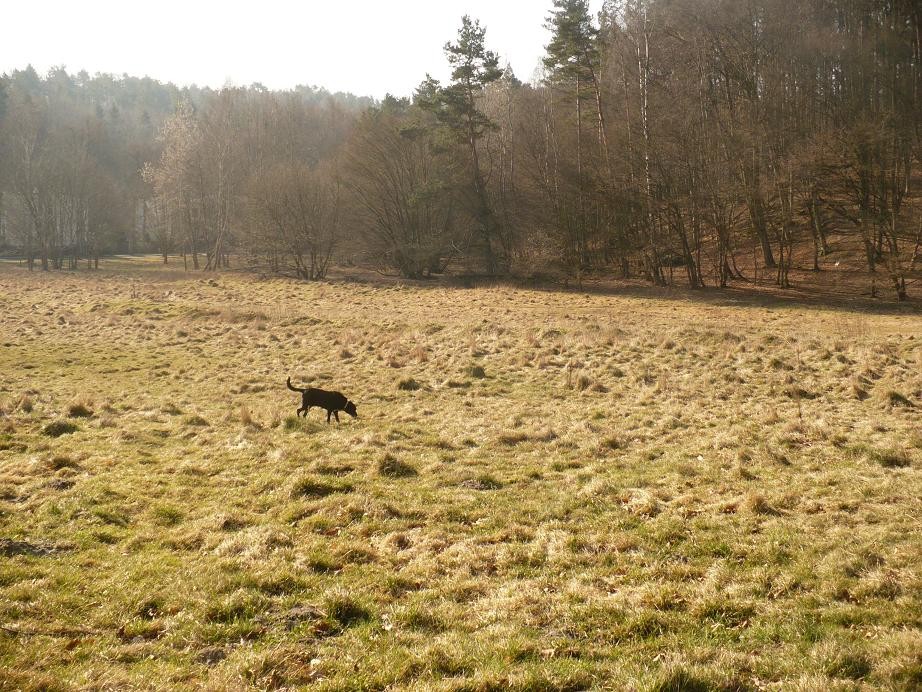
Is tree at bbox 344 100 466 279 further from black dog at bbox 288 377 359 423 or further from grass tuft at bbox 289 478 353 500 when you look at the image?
grass tuft at bbox 289 478 353 500

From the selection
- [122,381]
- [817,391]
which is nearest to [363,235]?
[122,381]

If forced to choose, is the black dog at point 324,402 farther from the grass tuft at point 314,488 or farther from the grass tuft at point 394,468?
the grass tuft at point 314,488

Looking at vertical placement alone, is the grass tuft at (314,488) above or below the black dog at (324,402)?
below

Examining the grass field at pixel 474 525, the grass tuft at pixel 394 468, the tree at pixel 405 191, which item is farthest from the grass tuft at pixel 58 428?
the tree at pixel 405 191

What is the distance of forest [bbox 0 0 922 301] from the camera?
34500 millimetres

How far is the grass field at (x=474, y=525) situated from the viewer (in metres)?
4.55

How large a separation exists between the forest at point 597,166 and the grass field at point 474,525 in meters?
19.2

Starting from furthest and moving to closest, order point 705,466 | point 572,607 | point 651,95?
point 651,95
point 705,466
point 572,607

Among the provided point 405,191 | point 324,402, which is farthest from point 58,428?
point 405,191

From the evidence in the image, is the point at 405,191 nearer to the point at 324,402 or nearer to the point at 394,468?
the point at 324,402

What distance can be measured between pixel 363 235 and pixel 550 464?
142 feet

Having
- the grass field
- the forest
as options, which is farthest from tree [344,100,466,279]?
the grass field

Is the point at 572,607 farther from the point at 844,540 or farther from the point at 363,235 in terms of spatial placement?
the point at 363,235

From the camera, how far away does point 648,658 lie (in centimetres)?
445
